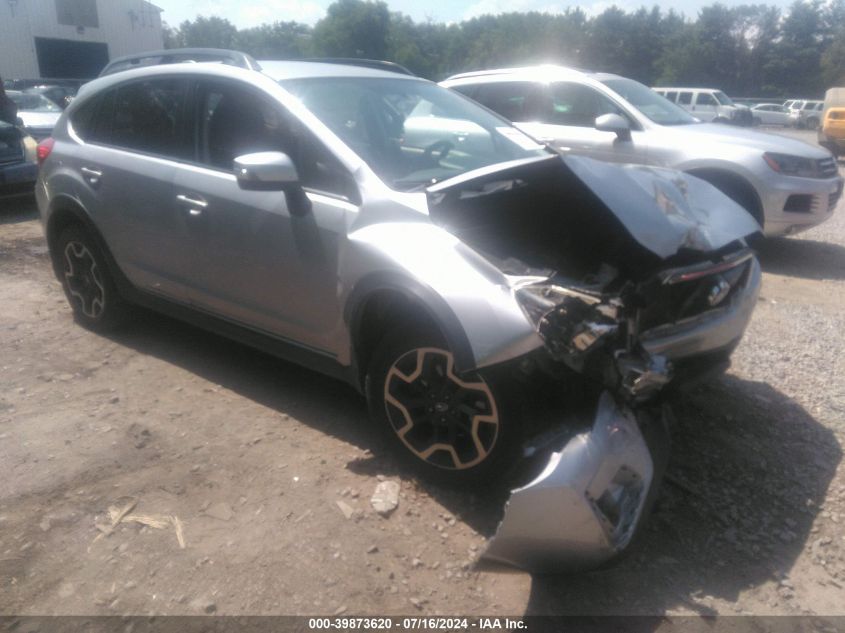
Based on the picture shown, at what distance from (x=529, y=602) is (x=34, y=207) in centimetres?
1015

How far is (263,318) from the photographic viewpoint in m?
3.74

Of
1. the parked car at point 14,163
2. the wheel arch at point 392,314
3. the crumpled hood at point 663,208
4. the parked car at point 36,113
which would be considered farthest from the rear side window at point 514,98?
the parked car at point 36,113

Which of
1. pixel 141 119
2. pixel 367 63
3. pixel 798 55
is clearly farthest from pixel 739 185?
pixel 798 55

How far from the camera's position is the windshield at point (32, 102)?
15.0 meters

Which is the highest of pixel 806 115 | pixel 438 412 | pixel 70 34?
pixel 438 412

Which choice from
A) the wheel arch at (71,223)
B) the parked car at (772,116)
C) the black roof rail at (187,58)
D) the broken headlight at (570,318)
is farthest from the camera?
the parked car at (772,116)

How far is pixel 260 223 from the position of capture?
11.8 feet

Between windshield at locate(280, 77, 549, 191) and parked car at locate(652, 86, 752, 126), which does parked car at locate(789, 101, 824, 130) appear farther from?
windshield at locate(280, 77, 549, 191)

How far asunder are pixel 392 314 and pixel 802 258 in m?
5.71

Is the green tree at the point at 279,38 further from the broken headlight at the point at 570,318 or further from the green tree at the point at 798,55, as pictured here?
the broken headlight at the point at 570,318

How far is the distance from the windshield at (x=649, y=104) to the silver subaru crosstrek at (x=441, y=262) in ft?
12.1

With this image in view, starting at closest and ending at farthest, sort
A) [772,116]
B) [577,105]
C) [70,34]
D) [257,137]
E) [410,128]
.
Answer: [257,137] < [410,128] < [577,105] < [70,34] < [772,116]

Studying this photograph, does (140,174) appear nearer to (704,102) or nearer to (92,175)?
(92,175)

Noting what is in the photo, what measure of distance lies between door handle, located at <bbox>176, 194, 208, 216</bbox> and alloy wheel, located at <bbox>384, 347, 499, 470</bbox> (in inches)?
59.9
